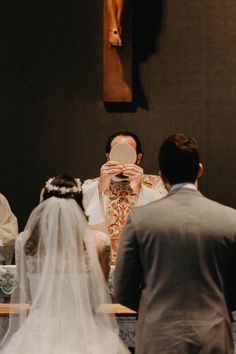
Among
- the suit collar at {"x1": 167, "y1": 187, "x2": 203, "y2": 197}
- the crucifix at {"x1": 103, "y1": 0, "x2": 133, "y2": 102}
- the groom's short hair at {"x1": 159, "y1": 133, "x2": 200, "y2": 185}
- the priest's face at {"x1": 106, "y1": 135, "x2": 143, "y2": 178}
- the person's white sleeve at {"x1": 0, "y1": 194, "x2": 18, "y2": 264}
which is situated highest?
the crucifix at {"x1": 103, "y1": 0, "x2": 133, "y2": 102}

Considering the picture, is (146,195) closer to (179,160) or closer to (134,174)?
(134,174)

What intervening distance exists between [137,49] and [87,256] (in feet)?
10.5

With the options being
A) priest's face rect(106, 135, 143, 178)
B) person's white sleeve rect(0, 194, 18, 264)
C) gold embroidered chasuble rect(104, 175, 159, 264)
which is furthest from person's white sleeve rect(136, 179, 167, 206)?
person's white sleeve rect(0, 194, 18, 264)

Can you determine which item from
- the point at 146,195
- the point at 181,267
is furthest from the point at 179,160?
the point at 146,195

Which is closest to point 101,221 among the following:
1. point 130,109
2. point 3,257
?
point 3,257

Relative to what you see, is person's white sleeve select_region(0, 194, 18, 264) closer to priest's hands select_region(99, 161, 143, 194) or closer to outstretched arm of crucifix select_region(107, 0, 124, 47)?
priest's hands select_region(99, 161, 143, 194)

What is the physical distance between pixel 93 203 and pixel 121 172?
408mm

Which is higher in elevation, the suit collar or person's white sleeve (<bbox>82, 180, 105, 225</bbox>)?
the suit collar

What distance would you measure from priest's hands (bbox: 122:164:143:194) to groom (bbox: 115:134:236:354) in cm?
215

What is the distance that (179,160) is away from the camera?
10.5 ft

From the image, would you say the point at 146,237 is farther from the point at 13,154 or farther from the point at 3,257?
the point at 13,154

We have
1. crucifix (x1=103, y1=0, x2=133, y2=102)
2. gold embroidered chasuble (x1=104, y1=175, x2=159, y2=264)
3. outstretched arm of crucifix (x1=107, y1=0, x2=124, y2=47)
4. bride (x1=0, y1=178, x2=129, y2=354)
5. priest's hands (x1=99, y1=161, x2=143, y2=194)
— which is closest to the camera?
bride (x1=0, y1=178, x2=129, y2=354)

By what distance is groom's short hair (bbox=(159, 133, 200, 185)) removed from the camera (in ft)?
10.5

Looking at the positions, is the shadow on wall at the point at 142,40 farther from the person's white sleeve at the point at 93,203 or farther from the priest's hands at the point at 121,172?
the priest's hands at the point at 121,172
